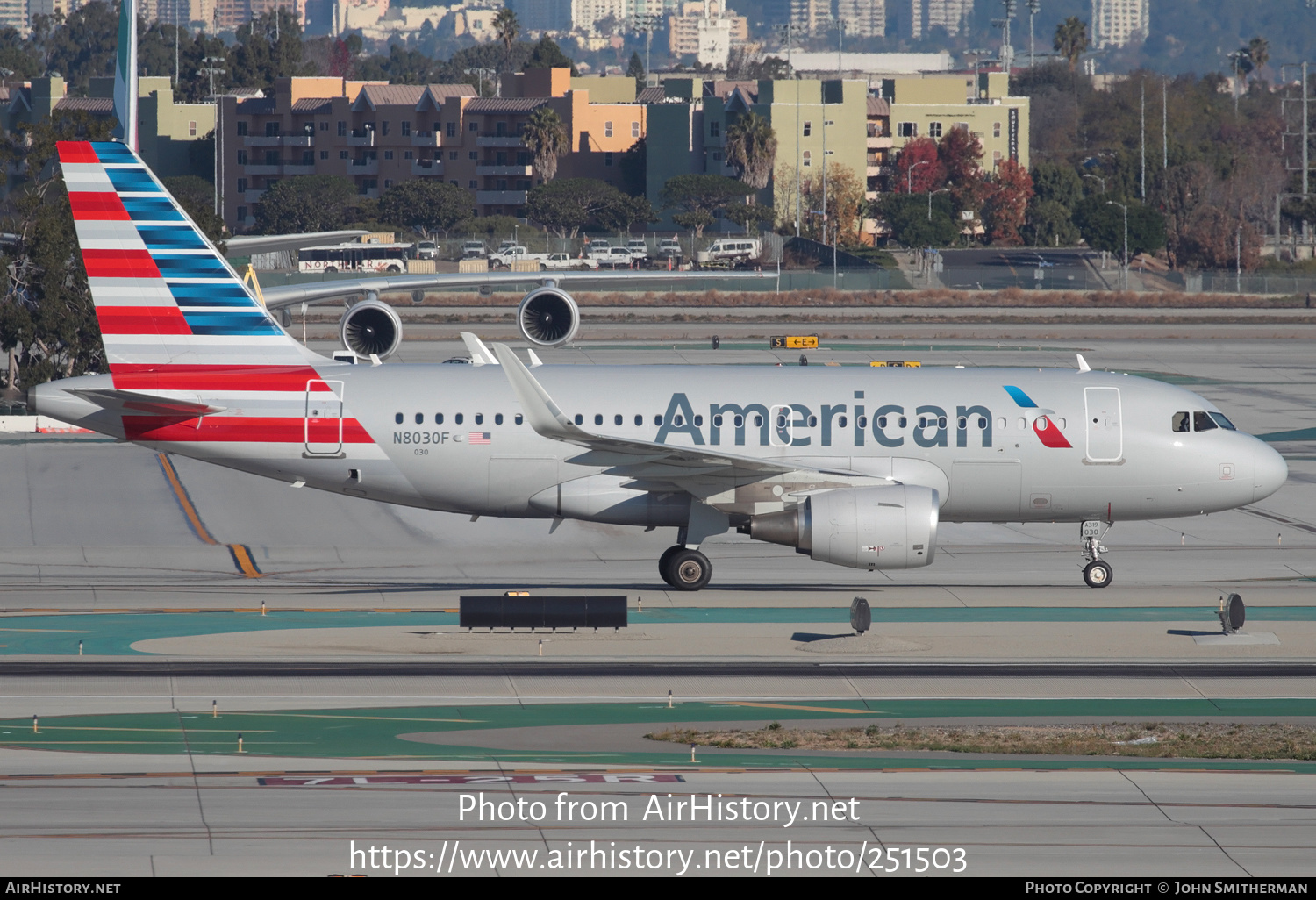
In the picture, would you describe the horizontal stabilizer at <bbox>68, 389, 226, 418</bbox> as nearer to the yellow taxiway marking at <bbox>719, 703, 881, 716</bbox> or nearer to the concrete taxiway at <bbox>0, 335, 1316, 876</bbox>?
the concrete taxiway at <bbox>0, 335, 1316, 876</bbox>

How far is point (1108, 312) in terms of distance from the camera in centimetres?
10538

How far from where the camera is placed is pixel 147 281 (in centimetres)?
2919

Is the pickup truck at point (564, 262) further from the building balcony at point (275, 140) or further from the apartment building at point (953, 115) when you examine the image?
the apartment building at point (953, 115)

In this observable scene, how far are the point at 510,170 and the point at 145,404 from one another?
14730 centimetres

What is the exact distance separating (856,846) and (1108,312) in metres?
95.3

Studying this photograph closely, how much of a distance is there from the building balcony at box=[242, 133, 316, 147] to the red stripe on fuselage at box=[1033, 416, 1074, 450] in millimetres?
154865

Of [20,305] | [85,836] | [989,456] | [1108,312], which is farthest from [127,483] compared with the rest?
[1108,312]

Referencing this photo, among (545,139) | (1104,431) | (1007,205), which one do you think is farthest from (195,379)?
(1007,205)

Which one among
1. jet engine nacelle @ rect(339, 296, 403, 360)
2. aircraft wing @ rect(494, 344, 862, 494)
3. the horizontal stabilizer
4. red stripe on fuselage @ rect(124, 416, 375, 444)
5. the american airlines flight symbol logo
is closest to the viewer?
aircraft wing @ rect(494, 344, 862, 494)

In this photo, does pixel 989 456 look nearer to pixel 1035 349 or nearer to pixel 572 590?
pixel 572 590

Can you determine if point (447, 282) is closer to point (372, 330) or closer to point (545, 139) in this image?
point (372, 330)

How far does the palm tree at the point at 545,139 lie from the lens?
553 feet

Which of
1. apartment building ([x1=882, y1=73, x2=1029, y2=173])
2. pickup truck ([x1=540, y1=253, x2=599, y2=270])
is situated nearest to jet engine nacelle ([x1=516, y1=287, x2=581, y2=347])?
pickup truck ([x1=540, y1=253, x2=599, y2=270])

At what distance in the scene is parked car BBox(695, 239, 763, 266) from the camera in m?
142
